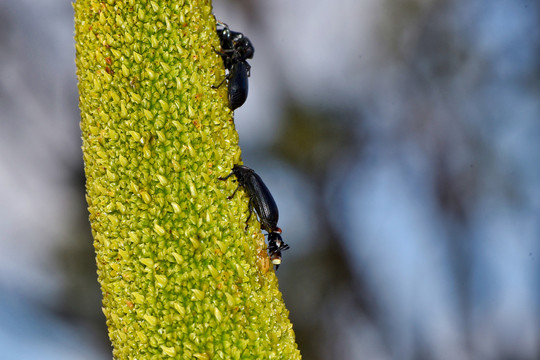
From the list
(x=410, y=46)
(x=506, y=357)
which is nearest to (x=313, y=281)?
(x=506, y=357)

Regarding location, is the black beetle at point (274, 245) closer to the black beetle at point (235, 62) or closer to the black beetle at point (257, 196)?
the black beetle at point (257, 196)

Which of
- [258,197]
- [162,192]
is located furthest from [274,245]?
[162,192]

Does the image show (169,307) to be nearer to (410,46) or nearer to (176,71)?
(176,71)

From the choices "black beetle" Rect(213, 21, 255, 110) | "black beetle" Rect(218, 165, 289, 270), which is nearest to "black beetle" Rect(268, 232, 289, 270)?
"black beetle" Rect(218, 165, 289, 270)

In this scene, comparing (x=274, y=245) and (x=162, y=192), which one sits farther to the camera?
(x=274, y=245)

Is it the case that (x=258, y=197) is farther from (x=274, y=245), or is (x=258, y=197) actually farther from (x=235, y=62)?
(x=235, y=62)
